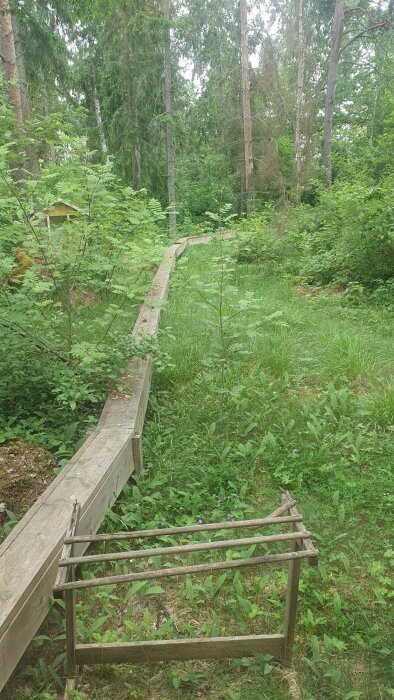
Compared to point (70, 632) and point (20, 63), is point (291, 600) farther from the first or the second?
Answer: point (20, 63)

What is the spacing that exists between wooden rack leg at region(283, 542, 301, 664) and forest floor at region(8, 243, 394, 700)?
0.15 meters

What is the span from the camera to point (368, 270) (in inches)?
313

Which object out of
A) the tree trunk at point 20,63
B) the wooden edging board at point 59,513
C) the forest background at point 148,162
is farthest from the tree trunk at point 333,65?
the wooden edging board at point 59,513

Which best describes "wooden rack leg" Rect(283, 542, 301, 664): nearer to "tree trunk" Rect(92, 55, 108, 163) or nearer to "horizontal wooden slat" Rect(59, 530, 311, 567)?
"horizontal wooden slat" Rect(59, 530, 311, 567)

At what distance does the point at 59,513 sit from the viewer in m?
2.38

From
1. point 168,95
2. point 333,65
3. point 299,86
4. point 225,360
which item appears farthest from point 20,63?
point 299,86

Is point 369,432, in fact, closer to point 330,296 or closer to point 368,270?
point 330,296

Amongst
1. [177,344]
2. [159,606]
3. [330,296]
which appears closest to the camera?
[159,606]

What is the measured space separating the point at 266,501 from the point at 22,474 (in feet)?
5.15

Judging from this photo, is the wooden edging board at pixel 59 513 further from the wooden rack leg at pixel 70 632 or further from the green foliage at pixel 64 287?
the green foliage at pixel 64 287

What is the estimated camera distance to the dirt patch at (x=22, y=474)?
2849 millimetres

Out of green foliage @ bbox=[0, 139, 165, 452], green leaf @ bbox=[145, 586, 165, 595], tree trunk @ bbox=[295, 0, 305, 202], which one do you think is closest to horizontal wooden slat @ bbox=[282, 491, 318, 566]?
green leaf @ bbox=[145, 586, 165, 595]

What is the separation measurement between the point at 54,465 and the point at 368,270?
6.44 m

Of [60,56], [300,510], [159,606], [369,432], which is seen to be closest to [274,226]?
[60,56]
